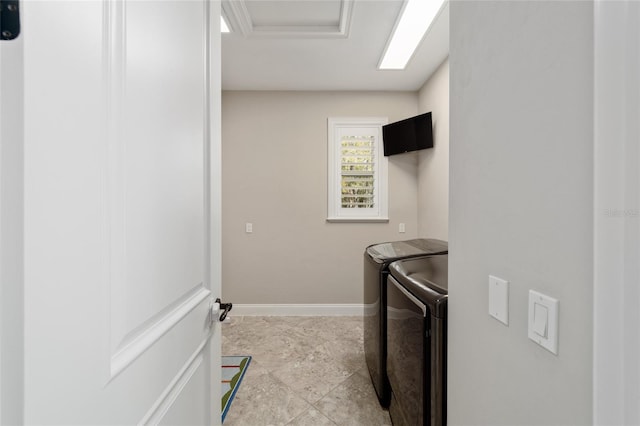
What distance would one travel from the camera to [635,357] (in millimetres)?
383

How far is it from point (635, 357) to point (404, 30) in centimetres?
258

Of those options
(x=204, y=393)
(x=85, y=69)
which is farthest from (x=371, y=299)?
(x=85, y=69)

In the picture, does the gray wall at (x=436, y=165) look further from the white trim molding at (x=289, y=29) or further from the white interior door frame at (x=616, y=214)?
the white interior door frame at (x=616, y=214)

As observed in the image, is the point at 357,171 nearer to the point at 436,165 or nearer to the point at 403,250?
the point at 436,165

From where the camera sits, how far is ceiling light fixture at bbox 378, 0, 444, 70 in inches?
81.0

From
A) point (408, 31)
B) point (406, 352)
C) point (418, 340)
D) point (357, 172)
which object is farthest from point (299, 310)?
point (408, 31)

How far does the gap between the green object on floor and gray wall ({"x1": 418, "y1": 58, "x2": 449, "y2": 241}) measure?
209cm

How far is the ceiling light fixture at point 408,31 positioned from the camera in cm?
206

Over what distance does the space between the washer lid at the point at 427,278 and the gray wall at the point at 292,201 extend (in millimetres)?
1972

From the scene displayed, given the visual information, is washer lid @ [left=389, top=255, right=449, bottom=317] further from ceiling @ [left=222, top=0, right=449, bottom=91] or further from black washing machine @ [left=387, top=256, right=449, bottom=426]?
ceiling @ [left=222, top=0, right=449, bottom=91]

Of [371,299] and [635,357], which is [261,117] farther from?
[635,357]

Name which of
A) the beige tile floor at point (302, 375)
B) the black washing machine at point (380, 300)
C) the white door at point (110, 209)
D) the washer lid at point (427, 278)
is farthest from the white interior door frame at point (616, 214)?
the black washing machine at point (380, 300)

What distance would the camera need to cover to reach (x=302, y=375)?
2238 mm

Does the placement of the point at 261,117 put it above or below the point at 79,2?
above
